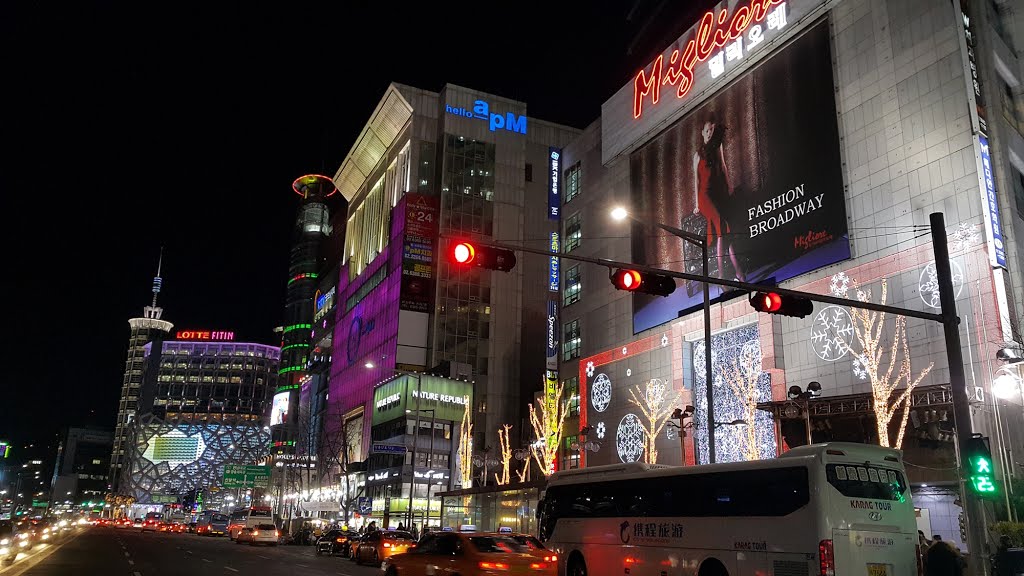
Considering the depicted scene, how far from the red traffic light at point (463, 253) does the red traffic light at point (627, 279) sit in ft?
9.97

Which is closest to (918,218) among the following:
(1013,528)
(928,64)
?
(928,64)

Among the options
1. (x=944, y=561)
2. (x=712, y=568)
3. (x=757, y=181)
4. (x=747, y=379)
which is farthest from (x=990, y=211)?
(x=712, y=568)

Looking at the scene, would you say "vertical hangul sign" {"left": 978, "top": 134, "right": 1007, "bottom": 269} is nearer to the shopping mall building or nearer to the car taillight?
the shopping mall building

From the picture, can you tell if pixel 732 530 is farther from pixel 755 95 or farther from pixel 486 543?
pixel 755 95

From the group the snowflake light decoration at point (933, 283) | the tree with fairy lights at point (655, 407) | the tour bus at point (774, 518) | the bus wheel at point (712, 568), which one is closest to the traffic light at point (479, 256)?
the tour bus at point (774, 518)

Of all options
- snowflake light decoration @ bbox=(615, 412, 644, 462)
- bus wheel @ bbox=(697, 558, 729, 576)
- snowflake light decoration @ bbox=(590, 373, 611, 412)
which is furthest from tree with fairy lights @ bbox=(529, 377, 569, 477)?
bus wheel @ bbox=(697, 558, 729, 576)

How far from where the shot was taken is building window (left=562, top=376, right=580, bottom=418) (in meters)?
64.7

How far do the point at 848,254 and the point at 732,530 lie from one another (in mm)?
26739

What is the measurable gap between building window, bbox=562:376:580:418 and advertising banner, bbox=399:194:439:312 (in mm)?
33201

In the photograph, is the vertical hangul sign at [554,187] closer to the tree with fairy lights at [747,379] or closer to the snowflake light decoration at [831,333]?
the tree with fairy lights at [747,379]

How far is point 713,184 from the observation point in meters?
49.0

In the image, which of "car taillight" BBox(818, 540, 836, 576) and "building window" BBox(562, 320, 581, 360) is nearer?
"car taillight" BBox(818, 540, 836, 576)

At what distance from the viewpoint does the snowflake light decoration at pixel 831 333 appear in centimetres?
3841

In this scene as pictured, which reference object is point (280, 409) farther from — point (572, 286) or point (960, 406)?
point (960, 406)
